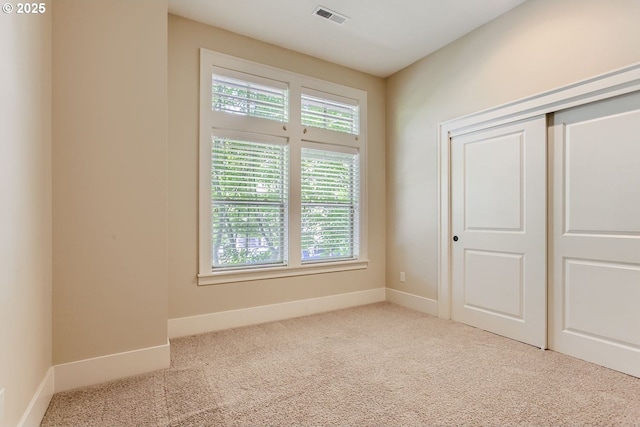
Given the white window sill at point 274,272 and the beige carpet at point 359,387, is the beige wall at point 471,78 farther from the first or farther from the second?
the beige carpet at point 359,387

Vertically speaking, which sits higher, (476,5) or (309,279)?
(476,5)

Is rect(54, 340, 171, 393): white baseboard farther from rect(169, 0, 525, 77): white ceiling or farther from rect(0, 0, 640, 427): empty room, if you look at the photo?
rect(169, 0, 525, 77): white ceiling

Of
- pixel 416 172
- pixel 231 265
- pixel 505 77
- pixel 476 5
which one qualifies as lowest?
pixel 231 265

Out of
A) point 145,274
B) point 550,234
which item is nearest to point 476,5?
point 550,234

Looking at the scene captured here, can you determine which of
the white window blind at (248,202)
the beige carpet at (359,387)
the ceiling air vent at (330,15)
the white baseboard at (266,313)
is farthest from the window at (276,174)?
the beige carpet at (359,387)

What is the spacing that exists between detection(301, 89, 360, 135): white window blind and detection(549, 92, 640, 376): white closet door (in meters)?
2.13

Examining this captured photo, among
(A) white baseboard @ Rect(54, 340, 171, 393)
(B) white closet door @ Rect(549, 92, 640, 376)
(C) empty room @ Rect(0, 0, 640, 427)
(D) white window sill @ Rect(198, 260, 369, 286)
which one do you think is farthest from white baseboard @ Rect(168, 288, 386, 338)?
(B) white closet door @ Rect(549, 92, 640, 376)

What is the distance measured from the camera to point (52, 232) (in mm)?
2010

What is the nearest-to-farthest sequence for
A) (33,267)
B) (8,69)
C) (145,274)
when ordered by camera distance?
(8,69) → (33,267) → (145,274)

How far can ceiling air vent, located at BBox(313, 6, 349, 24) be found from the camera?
2.88 m

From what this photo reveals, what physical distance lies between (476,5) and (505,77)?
68cm

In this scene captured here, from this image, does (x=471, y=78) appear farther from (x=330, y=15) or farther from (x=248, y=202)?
(x=248, y=202)

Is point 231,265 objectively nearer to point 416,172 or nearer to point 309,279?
point 309,279

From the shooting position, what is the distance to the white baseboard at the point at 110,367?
2.05 meters
